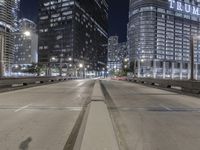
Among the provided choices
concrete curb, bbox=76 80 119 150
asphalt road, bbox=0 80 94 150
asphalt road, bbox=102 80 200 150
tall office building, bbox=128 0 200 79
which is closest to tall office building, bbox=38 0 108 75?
tall office building, bbox=128 0 200 79

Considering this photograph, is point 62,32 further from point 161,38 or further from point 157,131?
point 157,131

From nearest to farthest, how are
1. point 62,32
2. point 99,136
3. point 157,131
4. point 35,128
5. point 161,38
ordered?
point 99,136
point 157,131
point 35,128
point 62,32
point 161,38

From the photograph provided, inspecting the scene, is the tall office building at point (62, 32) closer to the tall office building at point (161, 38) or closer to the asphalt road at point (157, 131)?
the tall office building at point (161, 38)

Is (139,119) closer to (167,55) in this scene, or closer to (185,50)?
(167,55)

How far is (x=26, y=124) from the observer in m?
8.80

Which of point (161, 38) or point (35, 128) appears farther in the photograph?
point (161, 38)

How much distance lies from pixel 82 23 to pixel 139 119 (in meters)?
192

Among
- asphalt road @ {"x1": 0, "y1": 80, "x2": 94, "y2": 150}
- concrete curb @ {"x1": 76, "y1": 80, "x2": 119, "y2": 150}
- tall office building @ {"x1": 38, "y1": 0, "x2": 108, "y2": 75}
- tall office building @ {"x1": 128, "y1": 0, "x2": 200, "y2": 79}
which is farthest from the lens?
tall office building @ {"x1": 128, "y1": 0, "x2": 200, "y2": 79}

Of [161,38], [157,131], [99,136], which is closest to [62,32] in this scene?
[161,38]

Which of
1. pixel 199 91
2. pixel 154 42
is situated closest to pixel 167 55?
pixel 154 42

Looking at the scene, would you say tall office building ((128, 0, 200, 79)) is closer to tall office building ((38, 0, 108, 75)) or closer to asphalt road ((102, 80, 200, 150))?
tall office building ((38, 0, 108, 75))

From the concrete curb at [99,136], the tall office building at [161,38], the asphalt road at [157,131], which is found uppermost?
the tall office building at [161,38]

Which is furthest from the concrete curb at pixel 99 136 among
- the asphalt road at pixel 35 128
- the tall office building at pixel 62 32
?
the tall office building at pixel 62 32

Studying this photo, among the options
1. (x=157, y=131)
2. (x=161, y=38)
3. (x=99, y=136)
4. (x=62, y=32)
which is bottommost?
(x=157, y=131)
